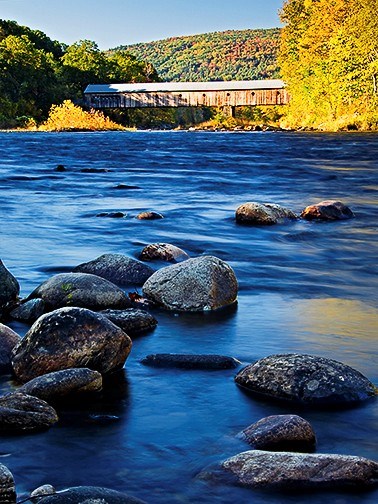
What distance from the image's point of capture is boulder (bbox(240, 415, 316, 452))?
448 centimetres

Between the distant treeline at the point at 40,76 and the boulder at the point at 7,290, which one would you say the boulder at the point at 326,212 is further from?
the distant treeline at the point at 40,76

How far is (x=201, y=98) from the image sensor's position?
90.2m

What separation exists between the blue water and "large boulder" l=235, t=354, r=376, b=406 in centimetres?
13

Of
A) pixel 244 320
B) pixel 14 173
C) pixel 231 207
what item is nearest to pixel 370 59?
pixel 14 173

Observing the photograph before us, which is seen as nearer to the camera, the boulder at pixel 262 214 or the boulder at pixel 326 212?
the boulder at pixel 262 214

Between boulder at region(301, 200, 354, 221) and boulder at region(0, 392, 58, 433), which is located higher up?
boulder at region(301, 200, 354, 221)

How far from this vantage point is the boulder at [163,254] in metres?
10.3

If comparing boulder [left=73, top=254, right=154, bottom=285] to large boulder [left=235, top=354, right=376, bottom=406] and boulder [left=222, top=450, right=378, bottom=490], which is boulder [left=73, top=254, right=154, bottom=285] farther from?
boulder [left=222, top=450, right=378, bottom=490]

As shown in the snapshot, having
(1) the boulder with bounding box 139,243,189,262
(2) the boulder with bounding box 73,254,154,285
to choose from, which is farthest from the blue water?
(1) the boulder with bounding box 139,243,189,262

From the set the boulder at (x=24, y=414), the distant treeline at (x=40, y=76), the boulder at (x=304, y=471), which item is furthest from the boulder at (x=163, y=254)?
the distant treeline at (x=40, y=76)

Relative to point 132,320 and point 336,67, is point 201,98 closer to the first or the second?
point 336,67

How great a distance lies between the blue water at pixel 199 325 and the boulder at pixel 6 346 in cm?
36

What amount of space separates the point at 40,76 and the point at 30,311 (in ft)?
297

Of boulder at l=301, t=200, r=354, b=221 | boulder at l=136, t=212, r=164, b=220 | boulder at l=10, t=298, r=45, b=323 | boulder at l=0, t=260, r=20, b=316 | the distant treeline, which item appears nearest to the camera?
boulder at l=10, t=298, r=45, b=323
